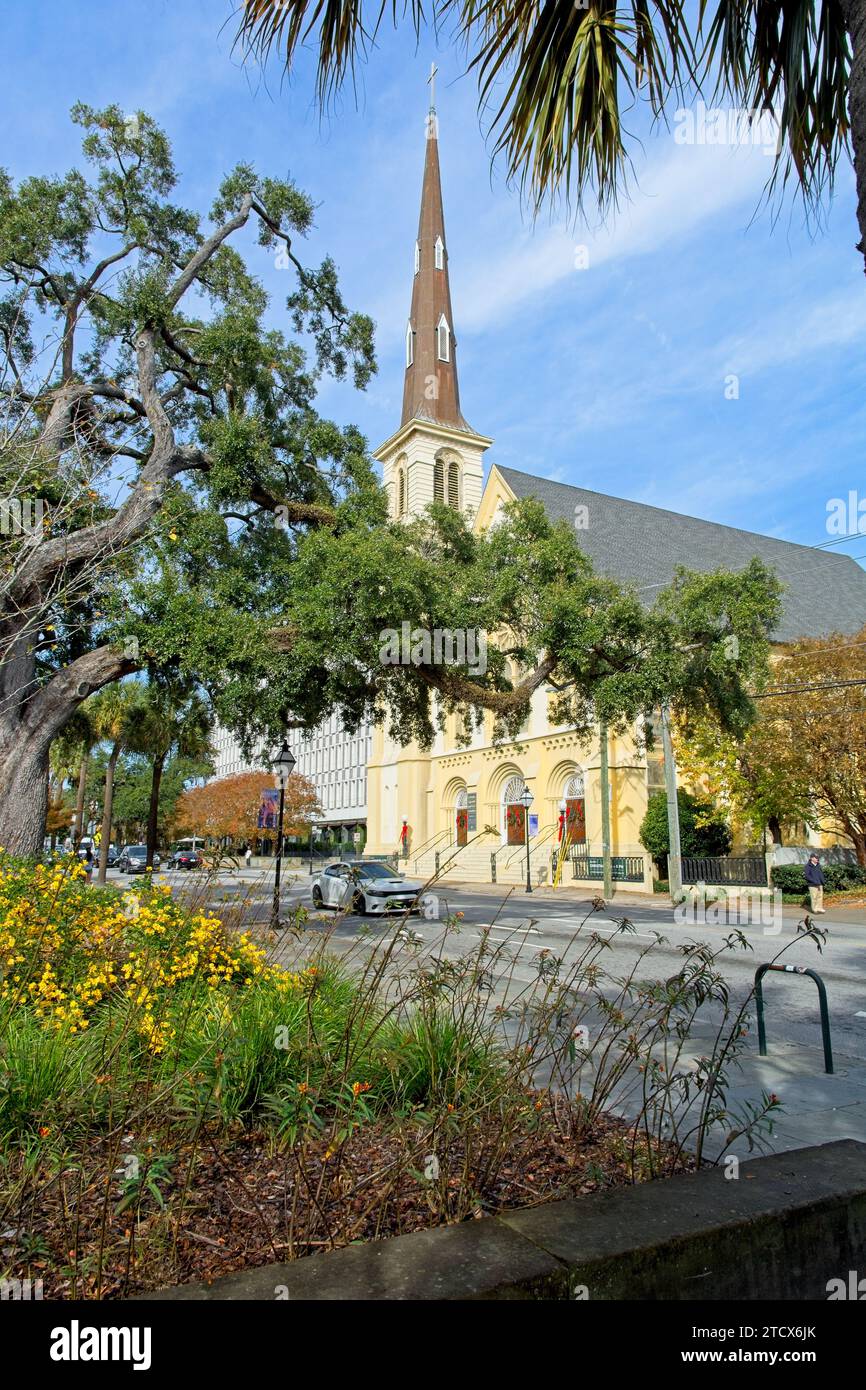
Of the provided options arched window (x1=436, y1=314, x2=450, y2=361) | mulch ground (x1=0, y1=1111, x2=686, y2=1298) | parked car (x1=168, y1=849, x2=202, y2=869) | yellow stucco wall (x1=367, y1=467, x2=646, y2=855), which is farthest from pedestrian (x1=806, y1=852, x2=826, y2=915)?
arched window (x1=436, y1=314, x2=450, y2=361)

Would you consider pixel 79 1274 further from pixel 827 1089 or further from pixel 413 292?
pixel 413 292

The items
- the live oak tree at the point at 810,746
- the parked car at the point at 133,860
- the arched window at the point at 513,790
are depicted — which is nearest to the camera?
the live oak tree at the point at 810,746

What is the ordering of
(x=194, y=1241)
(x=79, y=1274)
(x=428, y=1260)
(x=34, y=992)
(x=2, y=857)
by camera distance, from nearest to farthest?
(x=428, y=1260) → (x=79, y=1274) → (x=194, y=1241) → (x=34, y=992) → (x=2, y=857)

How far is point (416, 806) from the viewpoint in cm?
4891

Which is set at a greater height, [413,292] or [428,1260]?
[413,292]

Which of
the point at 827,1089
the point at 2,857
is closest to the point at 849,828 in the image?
the point at 827,1089

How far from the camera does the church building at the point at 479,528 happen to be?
40.2 metres

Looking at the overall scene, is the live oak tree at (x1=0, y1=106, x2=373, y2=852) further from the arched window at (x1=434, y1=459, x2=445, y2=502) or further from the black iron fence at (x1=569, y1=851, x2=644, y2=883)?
the arched window at (x1=434, y1=459, x2=445, y2=502)

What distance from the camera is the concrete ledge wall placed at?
2.05m

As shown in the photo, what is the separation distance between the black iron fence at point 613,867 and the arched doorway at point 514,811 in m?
5.18

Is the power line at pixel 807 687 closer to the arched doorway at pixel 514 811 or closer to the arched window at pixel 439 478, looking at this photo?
the arched doorway at pixel 514 811

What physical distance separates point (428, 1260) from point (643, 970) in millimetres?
10792

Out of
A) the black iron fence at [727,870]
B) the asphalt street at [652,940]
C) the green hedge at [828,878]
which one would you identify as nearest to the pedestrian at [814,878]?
the asphalt street at [652,940]

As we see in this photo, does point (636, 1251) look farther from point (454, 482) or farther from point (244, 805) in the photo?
point (244, 805)
